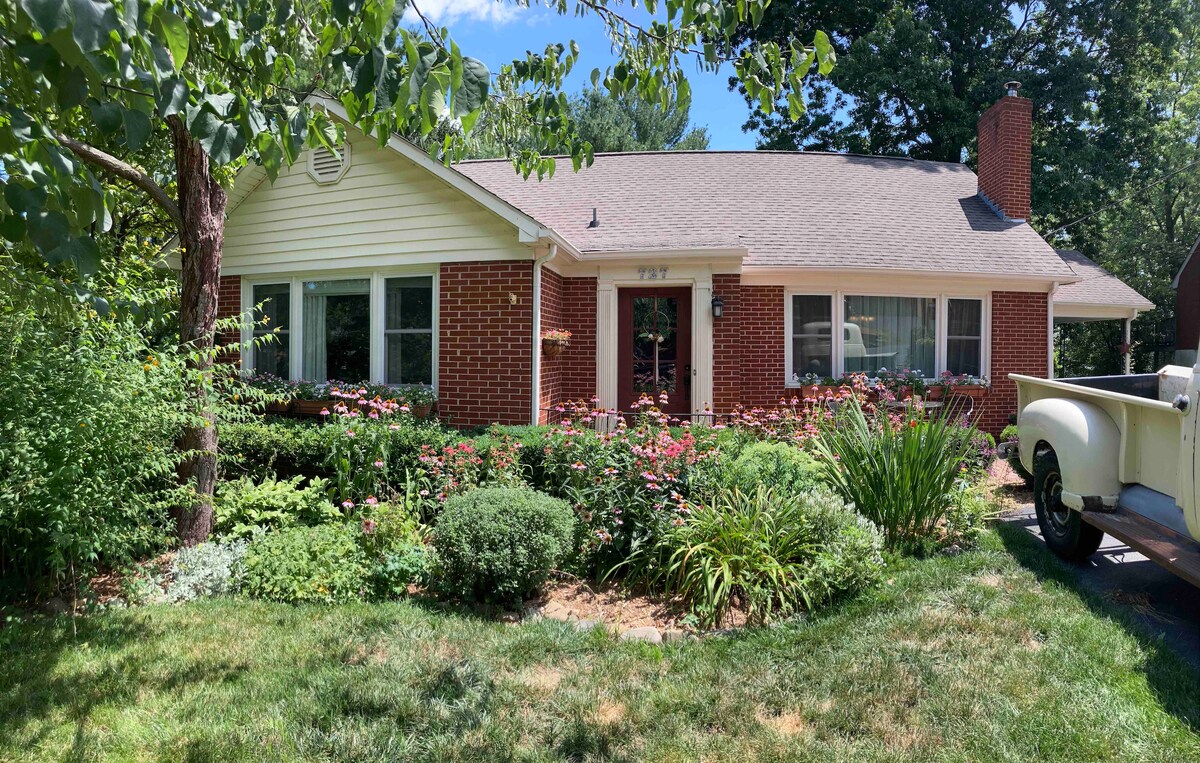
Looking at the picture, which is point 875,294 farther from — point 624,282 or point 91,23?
point 91,23

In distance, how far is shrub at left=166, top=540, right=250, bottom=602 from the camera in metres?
4.87

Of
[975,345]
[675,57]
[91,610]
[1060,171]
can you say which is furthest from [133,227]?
[1060,171]

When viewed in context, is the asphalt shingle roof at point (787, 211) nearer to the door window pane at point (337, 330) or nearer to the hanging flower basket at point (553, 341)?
the hanging flower basket at point (553, 341)

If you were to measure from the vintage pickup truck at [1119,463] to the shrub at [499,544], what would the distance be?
356cm

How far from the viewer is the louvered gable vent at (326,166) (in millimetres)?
8734

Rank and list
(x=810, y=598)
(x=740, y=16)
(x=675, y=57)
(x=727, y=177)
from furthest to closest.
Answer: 1. (x=727, y=177)
2. (x=810, y=598)
3. (x=675, y=57)
4. (x=740, y=16)

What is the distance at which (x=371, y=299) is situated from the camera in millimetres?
8914

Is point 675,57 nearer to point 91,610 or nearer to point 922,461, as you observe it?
point 922,461

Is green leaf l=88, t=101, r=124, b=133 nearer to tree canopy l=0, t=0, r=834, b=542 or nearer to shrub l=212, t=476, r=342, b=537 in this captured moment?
tree canopy l=0, t=0, r=834, b=542

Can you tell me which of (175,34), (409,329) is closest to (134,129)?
(175,34)

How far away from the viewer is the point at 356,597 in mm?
4695

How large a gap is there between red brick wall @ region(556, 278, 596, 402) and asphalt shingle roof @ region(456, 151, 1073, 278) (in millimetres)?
646

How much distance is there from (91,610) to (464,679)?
2.97 metres

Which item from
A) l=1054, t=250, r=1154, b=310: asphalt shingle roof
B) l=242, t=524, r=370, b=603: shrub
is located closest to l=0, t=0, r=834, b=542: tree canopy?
l=242, t=524, r=370, b=603: shrub
